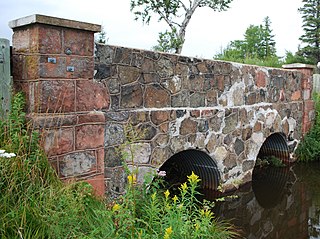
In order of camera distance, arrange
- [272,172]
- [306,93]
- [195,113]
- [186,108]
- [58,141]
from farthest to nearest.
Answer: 1. [306,93]
2. [272,172]
3. [195,113]
4. [186,108]
5. [58,141]

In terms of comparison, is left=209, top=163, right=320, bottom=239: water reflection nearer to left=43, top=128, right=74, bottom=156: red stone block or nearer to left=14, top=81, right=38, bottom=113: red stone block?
left=43, top=128, right=74, bottom=156: red stone block

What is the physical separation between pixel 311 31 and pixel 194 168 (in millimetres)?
24798

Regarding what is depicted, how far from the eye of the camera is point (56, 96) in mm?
3078

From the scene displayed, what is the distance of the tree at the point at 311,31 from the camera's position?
26.1 meters

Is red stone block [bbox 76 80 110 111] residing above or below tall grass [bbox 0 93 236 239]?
above

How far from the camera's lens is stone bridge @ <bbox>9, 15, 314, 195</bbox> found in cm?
304

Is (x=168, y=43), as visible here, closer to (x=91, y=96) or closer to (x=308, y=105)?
(x=308, y=105)

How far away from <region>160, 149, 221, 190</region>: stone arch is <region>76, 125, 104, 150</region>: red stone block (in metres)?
1.92

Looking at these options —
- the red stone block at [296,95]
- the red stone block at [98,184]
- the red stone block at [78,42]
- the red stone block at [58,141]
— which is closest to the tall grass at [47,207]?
the red stone block at [58,141]

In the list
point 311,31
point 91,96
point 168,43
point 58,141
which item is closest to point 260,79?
point 91,96

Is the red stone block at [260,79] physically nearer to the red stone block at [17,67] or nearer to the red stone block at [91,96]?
the red stone block at [91,96]

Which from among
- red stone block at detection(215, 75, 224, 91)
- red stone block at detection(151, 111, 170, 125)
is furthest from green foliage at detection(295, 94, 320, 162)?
red stone block at detection(151, 111, 170, 125)

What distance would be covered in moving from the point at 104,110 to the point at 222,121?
220 cm

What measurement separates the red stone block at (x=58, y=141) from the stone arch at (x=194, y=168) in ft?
7.43
